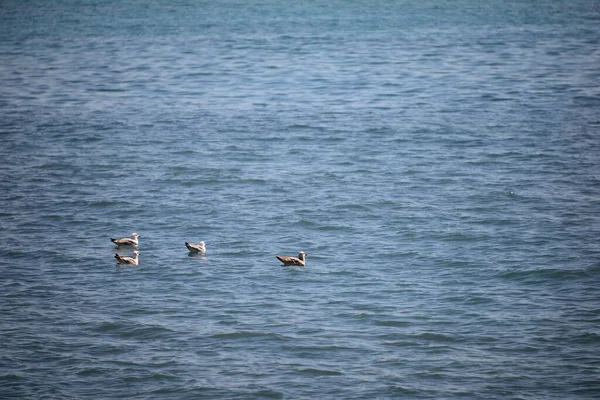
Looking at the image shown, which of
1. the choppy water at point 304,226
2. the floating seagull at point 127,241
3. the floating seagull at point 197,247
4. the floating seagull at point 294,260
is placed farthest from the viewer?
the floating seagull at point 127,241

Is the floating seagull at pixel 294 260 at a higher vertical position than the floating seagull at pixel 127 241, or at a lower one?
lower

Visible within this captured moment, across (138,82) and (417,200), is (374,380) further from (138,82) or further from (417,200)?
(138,82)

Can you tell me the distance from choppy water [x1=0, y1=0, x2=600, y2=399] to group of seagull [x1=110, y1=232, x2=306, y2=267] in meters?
0.29

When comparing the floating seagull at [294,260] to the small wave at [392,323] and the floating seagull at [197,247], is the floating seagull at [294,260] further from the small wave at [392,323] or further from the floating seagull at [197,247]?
the small wave at [392,323]

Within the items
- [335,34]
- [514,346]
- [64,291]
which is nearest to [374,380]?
[514,346]

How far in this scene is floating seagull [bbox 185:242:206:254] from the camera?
26312mm

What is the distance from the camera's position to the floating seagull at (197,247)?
26312 millimetres

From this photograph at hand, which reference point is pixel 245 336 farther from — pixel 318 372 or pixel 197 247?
pixel 197 247

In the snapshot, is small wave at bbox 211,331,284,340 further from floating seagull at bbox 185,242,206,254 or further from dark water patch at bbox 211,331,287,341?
floating seagull at bbox 185,242,206,254

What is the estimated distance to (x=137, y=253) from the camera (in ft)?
86.4

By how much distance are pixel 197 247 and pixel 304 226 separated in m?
4.08

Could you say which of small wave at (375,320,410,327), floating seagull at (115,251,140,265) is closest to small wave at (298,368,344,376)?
small wave at (375,320,410,327)

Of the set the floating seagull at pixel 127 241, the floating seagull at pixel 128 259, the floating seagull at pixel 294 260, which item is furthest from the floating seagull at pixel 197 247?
the floating seagull at pixel 294 260

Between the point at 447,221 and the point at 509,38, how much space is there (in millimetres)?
38514
